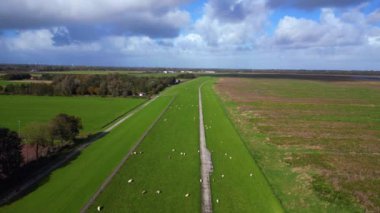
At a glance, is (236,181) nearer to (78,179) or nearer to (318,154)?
(78,179)

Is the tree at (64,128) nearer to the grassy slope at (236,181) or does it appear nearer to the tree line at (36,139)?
the tree line at (36,139)

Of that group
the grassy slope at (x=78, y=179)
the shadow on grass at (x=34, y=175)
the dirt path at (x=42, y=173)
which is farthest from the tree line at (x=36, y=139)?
the grassy slope at (x=78, y=179)

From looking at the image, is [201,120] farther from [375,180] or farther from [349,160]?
[375,180]

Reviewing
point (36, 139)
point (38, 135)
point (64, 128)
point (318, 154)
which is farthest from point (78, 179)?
point (318, 154)

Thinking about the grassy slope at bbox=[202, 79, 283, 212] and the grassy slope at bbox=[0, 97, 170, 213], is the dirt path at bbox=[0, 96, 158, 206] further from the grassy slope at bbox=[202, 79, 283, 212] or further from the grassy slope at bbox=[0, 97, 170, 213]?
the grassy slope at bbox=[202, 79, 283, 212]

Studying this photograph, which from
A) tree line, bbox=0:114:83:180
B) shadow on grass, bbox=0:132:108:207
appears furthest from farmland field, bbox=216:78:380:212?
tree line, bbox=0:114:83:180

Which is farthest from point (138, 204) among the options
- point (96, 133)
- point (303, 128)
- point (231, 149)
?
point (303, 128)
